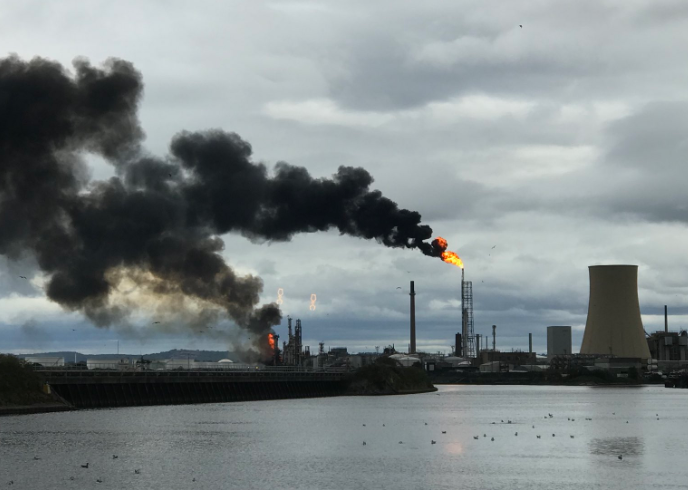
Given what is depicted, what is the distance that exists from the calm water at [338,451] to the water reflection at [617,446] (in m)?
0.15

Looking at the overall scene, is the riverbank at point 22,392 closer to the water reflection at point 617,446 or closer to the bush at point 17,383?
the bush at point 17,383

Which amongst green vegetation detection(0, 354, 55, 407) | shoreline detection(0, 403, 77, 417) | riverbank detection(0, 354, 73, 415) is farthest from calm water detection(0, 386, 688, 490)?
green vegetation detection(0, 354, 55, 407)

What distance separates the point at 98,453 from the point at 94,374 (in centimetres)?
5632

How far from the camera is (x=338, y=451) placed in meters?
81.8

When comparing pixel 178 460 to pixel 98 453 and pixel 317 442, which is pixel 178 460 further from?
pixel 317 442

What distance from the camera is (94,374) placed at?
132 metres

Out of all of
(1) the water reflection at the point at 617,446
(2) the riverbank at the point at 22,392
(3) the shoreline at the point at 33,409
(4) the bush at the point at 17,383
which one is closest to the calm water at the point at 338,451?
(1) the water reflection at the point at 617,446

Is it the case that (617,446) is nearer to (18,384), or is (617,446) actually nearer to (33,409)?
(33,409)

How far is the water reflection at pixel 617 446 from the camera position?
79938 mm

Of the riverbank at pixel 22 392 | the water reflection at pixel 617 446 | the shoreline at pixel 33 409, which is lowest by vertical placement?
the water reflection at pixel 617 446

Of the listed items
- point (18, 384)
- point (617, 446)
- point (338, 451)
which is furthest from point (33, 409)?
point (617, 446)

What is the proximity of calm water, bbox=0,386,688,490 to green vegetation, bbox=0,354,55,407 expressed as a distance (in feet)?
12.5

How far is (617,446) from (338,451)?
23051 millimetres

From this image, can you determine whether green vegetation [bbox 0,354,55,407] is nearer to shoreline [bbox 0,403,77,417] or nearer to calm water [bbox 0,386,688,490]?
shoreline [bbox 0,403,77,417]
